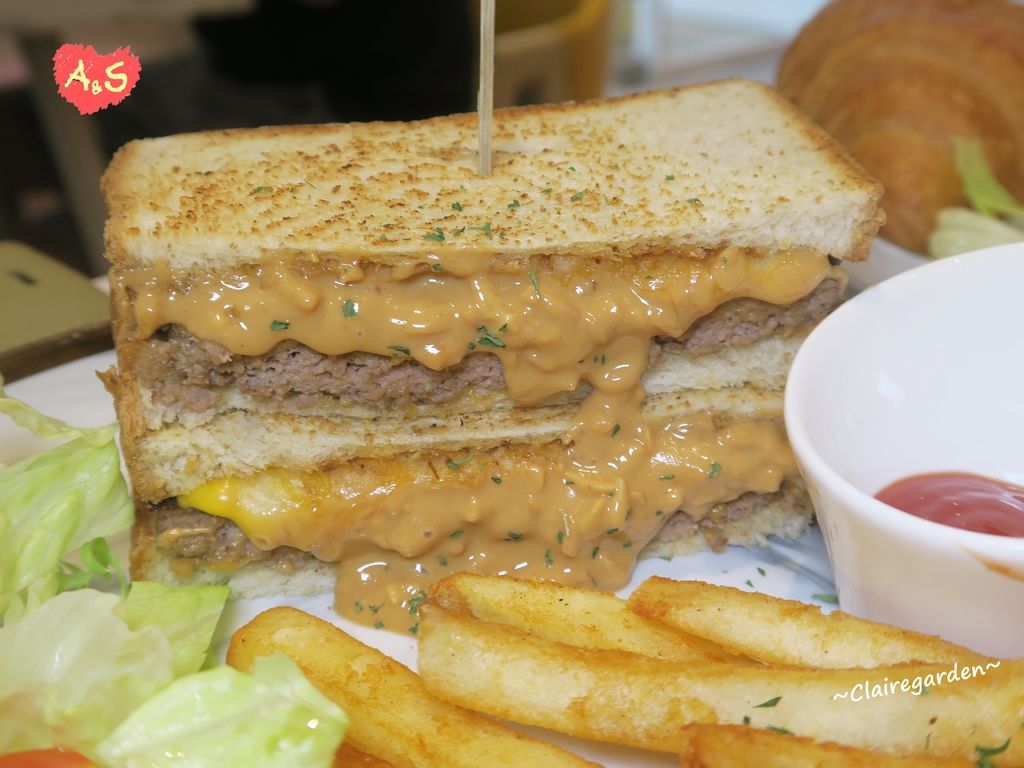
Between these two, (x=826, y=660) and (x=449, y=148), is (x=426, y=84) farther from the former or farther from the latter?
(x=826, y=660)

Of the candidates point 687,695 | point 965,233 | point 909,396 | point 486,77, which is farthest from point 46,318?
point 965,233

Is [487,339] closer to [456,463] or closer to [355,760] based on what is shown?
[456,463]

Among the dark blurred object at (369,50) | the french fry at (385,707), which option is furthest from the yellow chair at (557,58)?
the french fry at (385,707)

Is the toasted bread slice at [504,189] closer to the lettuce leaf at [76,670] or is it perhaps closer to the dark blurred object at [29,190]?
the lettuce leaf at [76,670]


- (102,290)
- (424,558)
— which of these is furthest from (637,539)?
(102,290)

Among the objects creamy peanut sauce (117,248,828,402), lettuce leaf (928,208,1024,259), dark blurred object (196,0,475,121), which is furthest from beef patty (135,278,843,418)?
dark blurred object (196,0,475,121)

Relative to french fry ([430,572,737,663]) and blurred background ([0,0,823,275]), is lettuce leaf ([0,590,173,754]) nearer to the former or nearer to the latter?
french fry ([430,572,737,663])
